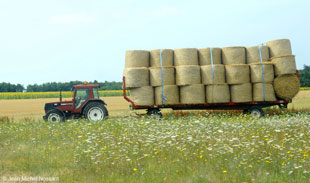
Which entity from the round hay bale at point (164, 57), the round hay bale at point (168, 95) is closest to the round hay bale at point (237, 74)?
the round hay bale at point (168, 95)

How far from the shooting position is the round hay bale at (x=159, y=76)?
42.3 ft

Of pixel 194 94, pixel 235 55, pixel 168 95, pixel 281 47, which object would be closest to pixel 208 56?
pixel 235 55

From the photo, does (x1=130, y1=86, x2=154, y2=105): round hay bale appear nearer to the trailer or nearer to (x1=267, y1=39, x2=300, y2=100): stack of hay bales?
the trailer

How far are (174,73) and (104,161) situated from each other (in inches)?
299

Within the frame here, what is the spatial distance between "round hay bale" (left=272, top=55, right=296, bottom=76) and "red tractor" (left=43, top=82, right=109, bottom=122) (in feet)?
24.7

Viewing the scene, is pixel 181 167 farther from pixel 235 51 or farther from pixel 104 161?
pixel 235 51

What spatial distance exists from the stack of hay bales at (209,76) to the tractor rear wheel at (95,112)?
1.50m

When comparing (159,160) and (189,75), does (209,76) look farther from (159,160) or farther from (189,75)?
(159,160)

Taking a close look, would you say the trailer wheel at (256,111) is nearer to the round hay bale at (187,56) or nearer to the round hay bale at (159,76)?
the round hay bale at (187,56)

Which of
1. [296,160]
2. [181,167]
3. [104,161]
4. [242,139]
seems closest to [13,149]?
[104,161]

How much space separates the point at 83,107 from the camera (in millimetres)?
13391

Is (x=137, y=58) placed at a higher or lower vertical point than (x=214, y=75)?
higher

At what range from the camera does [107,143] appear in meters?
7.47

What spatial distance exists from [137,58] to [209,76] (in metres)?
3.14
